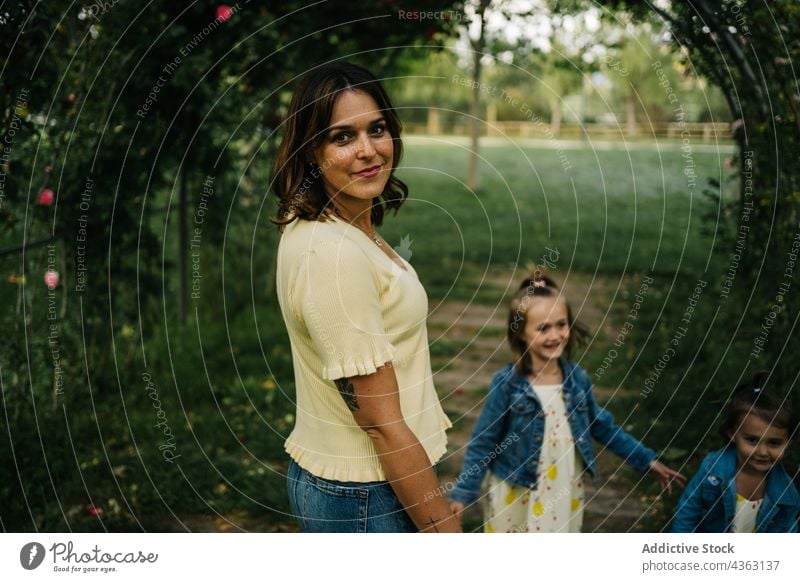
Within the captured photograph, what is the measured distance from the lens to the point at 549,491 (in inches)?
104

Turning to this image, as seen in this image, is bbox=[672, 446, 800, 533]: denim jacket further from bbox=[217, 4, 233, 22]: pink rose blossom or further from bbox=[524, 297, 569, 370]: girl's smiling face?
bbox=[217, 4, 233, 22]: pink rose blossom

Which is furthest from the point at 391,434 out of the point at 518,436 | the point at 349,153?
the point at 518,436

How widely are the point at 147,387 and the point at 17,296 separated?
1261mm

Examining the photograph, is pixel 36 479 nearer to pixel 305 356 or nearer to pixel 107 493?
pixel 107 493

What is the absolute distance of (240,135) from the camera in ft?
17.1

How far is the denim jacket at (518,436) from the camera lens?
8.61ft

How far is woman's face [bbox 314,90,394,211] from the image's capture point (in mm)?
1738

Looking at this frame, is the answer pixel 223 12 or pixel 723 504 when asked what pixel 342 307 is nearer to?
pixel 723 504

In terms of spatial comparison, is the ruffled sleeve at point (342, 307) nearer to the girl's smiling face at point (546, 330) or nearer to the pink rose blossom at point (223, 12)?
the girl's smiling face at point (546, 330)

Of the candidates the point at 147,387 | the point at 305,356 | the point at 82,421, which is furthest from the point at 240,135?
the point at 305,356

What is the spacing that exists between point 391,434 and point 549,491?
1132 mm

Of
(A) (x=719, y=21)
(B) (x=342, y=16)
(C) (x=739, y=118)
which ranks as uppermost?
(B) (x=342, y=16)

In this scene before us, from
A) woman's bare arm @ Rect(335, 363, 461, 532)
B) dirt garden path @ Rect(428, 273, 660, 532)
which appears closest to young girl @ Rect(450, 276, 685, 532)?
dirt garden path @ Rect(428, 273, 660, 532)

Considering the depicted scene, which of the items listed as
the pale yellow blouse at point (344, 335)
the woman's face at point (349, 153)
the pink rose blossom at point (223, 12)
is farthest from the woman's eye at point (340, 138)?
the pink rose blossom at point (223, 12)
